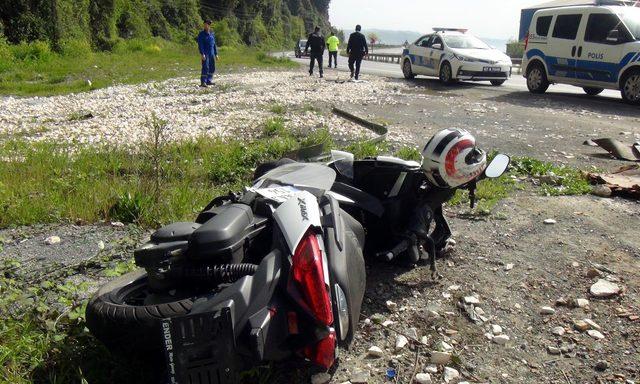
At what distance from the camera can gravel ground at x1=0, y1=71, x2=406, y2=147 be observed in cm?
953

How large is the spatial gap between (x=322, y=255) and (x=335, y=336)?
37 centimetres

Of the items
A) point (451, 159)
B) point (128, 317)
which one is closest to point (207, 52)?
point (451, 159)

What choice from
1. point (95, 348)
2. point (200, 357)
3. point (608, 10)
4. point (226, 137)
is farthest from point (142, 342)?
point (608, 10)

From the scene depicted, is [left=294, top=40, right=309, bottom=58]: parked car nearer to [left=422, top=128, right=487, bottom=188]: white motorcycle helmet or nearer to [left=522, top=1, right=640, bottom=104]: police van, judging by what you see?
[left=522, top=1, right=640, bottom=104]: police van

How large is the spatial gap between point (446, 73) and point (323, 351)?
54.4 feet

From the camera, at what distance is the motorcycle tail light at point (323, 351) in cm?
244

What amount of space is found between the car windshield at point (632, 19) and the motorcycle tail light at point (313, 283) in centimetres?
1312

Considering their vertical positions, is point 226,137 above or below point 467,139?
below

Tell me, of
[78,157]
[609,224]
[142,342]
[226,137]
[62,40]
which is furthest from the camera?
[62,40]

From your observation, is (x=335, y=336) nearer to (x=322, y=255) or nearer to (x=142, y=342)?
(x=322, y=255)

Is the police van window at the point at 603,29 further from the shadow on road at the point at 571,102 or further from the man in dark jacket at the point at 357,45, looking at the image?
the man in dark jacket at the point at 357,45

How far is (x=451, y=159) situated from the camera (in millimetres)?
3697

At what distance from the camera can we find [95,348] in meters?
2.88

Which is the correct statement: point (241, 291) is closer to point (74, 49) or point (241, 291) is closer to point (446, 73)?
point (446, 73)
